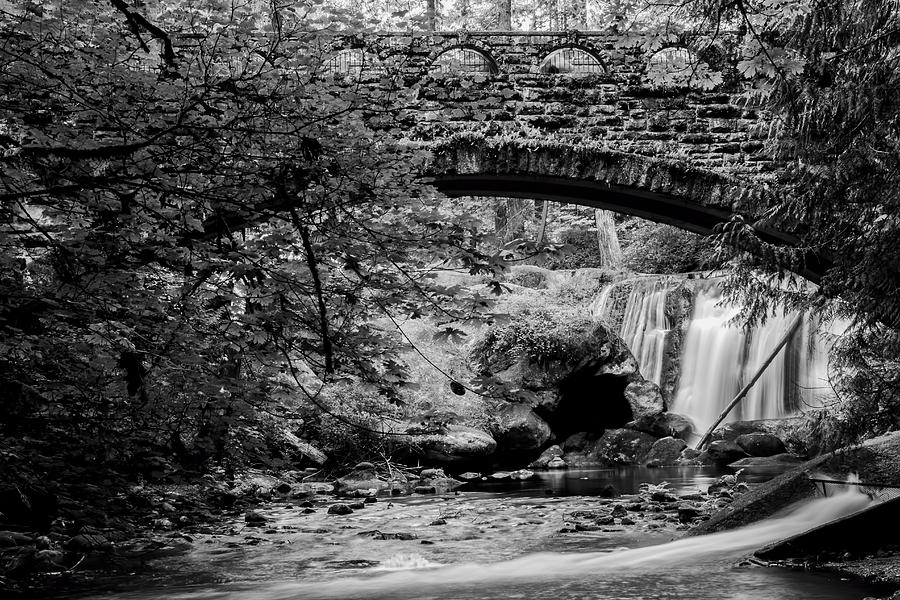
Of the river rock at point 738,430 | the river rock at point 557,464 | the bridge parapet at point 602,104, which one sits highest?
the bridge parapet at point 602,104

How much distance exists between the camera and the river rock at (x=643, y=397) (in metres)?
13.0

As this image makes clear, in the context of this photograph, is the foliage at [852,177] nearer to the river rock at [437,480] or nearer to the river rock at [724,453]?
the river rock at [437,480]

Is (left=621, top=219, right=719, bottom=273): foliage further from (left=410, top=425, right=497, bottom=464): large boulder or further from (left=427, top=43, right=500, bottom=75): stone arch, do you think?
(left=427, top=43, right=500, bottom=75): stone arch

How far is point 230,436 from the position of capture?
498 cm

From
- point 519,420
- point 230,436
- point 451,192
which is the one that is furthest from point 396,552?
point 519,420

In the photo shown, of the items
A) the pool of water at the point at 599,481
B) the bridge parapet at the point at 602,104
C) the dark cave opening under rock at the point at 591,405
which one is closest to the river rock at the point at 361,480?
the pool of water at the point at 599,481

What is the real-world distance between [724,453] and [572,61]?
5.74 meters

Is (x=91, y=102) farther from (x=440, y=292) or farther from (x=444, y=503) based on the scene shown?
(x=444, y=503)

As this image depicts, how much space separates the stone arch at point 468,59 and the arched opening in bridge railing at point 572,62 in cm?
58

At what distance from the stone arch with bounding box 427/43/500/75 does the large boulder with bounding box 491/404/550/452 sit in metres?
5.11

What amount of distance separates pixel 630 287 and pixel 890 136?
38.9 feet

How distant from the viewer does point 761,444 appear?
35.0ft

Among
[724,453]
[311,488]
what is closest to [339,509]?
[311,488]

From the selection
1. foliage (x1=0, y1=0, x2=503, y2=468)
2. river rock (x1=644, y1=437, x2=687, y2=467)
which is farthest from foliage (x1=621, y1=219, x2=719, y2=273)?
foliage (x1=0, y1=0, x2=503, y2=468)
